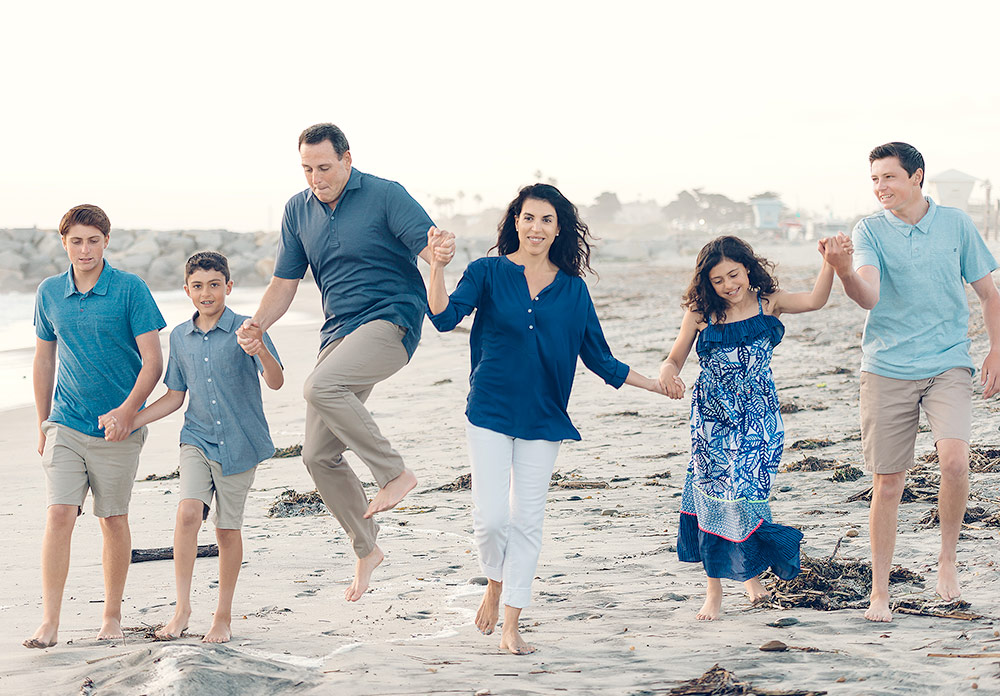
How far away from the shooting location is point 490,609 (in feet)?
14.1

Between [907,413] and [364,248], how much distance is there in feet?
8.36

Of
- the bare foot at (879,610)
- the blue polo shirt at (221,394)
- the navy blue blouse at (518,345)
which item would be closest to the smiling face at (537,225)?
the navy blue blouse at (518,345)

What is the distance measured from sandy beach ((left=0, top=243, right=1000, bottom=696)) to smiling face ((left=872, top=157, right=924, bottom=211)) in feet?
5.51

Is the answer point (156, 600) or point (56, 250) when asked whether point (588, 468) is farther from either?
point (56, 250)

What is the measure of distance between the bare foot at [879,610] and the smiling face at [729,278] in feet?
4.53

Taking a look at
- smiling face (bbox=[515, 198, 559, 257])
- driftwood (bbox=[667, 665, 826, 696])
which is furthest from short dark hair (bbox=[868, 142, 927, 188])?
driftwood (bbox=[667, 665, 826, 696])

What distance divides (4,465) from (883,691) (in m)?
8.19

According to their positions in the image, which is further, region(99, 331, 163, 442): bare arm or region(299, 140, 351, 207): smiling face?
region(299, 140, 351, 207): smiling face

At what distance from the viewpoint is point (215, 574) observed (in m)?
5.36

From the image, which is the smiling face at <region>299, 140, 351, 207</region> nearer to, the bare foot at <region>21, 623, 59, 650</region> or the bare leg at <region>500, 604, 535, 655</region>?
the bare leg at <region>500, 604, 535, 655</region>

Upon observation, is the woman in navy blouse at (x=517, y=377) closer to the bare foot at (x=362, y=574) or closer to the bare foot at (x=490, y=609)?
the bare foot at (x=490, y=609)

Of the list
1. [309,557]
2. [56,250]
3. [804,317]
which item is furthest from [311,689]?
[56,250]

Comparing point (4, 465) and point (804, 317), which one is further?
point (804, 317)

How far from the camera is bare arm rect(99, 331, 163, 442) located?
435 cm
